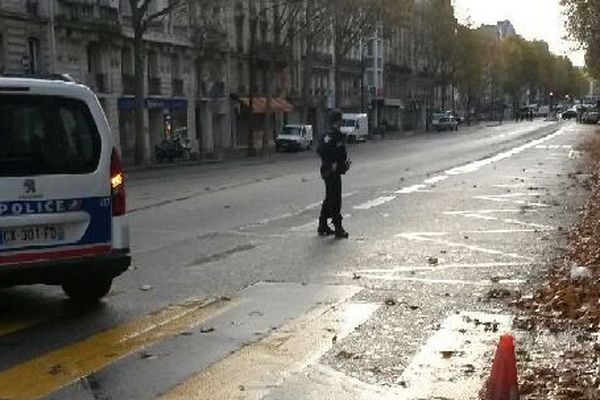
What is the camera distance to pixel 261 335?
716 centimetres

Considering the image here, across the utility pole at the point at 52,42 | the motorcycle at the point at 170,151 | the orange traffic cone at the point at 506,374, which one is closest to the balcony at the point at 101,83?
the utility pole at the point at 52,42

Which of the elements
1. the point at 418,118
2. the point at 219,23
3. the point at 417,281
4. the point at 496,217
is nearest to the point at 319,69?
the point at 219,23

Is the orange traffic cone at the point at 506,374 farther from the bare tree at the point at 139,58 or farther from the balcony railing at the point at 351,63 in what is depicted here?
the balcony railing at the point at 351,63

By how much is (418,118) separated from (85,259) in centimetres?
11310

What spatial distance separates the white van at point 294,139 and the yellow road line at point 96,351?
49.0m

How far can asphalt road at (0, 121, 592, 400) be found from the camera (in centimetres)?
594

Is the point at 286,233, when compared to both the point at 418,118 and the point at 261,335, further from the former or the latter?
the point at 418,118

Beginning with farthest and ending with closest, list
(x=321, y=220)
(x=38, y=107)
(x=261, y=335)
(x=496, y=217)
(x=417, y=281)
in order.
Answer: (x=496, y=217) → (x=321, y=220) → (x=417, y=281) → (x=38, y=107) → (x=261, y=335)

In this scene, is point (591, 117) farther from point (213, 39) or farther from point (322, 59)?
point (213, 39)

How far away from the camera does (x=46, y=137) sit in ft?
25.4

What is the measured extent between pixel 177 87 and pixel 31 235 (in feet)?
163

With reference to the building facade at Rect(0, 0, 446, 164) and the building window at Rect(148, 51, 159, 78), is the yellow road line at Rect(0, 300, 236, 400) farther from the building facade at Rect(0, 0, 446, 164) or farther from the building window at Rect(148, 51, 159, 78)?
the building window at Rect(148, 51, 159, 78)

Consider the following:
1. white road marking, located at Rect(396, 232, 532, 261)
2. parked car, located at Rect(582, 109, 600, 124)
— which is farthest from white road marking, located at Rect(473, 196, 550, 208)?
parked car, located at Rect(582, 109, 600, 124)

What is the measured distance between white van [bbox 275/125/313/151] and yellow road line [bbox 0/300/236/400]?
4904cm
